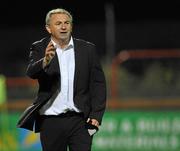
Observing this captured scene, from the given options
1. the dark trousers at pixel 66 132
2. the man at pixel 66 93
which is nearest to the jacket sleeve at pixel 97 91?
the man at pixel 66 93

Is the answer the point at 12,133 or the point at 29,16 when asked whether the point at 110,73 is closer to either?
the point at 12,133

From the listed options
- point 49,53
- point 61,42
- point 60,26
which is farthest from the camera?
point 61,42

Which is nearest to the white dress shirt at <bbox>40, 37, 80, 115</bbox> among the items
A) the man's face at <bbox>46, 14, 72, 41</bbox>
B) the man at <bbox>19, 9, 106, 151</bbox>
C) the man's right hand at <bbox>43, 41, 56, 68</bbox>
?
the man at <bbox>19, 9, 106, 151</bbox>

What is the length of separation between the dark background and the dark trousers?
11628 mm

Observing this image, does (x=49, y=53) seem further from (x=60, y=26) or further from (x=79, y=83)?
(x=79, y=83)

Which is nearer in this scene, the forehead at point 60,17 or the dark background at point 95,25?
the forehead at point 60,17

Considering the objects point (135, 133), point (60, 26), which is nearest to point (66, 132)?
point (60, 26)

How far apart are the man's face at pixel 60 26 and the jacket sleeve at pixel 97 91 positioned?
332mm

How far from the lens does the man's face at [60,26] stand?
536 cm

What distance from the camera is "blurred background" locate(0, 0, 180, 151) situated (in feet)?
36.8

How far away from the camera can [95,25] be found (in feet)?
63.9

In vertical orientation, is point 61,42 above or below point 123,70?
above

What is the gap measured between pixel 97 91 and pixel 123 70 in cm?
719

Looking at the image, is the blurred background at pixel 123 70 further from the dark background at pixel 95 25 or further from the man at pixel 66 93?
the man at pixel 66 93
